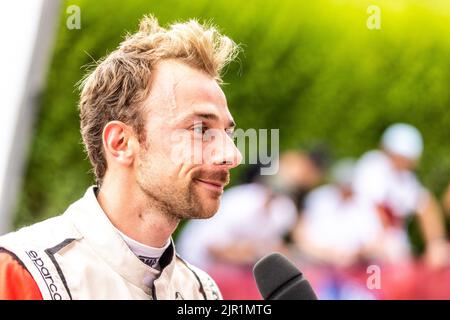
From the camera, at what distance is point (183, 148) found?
52.1 inches

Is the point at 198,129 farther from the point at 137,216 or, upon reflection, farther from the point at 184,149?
the point at 137,216

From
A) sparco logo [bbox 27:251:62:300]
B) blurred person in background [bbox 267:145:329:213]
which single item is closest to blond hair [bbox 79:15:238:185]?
sparco logo [bbox 27:251:62:300]

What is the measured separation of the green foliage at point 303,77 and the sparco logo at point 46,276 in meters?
1.01

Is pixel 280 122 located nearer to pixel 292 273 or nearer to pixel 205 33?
pixel 205 33

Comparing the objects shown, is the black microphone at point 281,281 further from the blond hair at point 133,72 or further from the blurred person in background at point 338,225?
Result: the blurred person in background at point 338,225

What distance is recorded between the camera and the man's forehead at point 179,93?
1.34 metres

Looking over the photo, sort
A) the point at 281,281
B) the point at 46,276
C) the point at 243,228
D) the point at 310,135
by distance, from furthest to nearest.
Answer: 1. the point at 310,135
2. the point at 243,228
3. the point at 46,276
4. the point at 281,281

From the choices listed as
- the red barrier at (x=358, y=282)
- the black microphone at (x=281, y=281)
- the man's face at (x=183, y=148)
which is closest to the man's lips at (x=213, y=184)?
the man's face at (x=183, y=148)

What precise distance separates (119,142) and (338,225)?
1.71m

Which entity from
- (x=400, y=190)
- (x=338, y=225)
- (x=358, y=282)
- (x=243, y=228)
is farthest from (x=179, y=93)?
(x=400, y=190)

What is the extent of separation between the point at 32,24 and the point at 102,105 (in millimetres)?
1009

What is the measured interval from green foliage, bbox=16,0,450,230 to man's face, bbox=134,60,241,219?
0.76 meters

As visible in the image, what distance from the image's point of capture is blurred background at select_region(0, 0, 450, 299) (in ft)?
7.53
